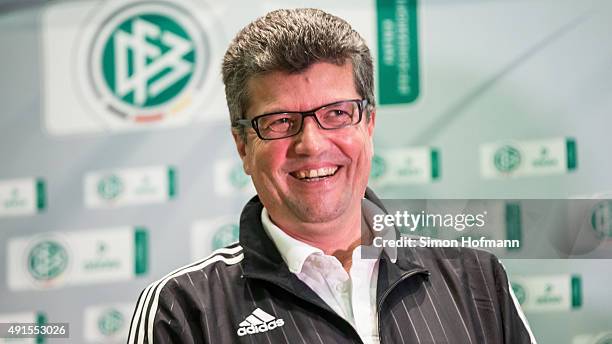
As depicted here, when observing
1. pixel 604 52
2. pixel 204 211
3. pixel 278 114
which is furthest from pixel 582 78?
pixel 204 211

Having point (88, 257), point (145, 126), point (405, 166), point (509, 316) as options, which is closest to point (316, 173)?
point (509, 316)

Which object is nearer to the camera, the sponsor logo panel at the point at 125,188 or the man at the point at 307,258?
the man at the point at 307,258

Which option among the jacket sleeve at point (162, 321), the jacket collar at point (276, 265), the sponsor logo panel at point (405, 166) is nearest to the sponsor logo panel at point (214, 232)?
the sponsor logo panel at point (405, 166)

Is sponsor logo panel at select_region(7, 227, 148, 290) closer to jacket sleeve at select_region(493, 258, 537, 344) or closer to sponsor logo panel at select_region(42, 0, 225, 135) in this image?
sponsor logo panel at select_region(42, 0, 225, 135)

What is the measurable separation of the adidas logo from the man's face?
0.69 feet

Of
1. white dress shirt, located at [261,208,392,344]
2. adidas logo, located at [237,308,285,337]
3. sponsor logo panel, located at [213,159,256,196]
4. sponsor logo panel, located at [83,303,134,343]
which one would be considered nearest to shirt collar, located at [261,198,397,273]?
white dress shirt, located at [261,208,392,344]

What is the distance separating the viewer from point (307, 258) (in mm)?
1589

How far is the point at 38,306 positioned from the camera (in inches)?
89.0

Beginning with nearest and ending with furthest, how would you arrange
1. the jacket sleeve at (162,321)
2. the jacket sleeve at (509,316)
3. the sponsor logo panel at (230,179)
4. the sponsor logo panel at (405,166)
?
the jacket sleeve at (162,321) → the jacket sleeve at (509,316) → the sponsor logo panel at (405,166) → the sponsor logo panel at (230,179)

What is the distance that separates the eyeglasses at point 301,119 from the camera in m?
1.55

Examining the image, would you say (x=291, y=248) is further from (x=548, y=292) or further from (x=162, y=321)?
(x=548, y=292)

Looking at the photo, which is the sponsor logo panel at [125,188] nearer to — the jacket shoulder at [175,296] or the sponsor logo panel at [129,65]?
the sponsor logo panel at [129,65]

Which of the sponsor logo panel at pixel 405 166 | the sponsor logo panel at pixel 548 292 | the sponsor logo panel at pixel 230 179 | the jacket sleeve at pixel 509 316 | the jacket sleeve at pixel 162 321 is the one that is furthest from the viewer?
the sponsor logo panel at pixel 230 179

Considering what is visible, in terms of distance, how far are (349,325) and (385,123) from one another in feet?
2.75
